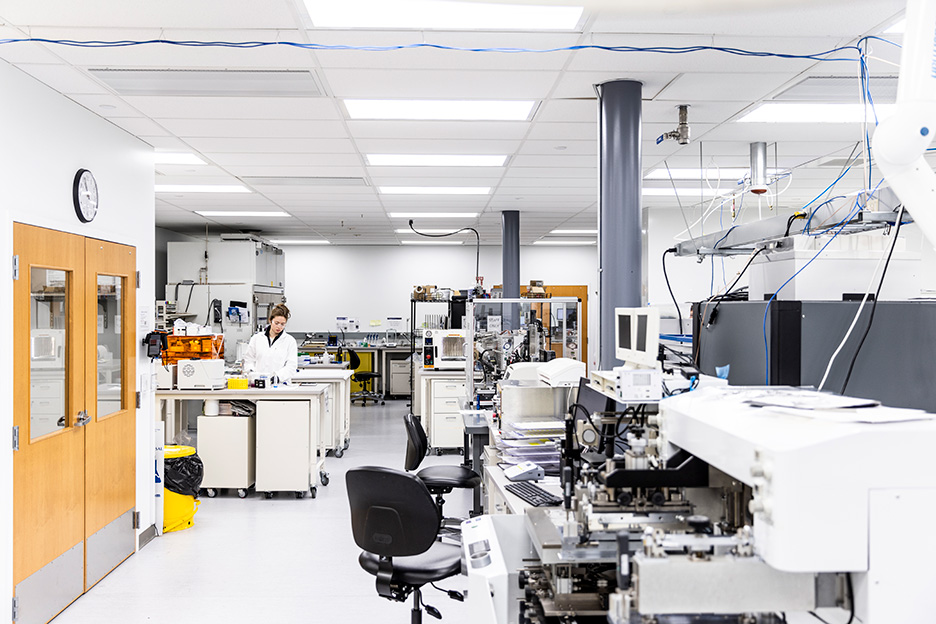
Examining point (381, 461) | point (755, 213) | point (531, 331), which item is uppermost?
point (755, 213)

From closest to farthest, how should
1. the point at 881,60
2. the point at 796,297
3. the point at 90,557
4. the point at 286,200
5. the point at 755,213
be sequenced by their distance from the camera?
the point at 796,297, the point at 881,60, the point at 90,557, the point at 286,200, the point at 755,213

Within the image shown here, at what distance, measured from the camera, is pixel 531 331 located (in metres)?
5.48

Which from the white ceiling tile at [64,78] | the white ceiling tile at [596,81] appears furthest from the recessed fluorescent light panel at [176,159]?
the white ceiling tile at [596,81]

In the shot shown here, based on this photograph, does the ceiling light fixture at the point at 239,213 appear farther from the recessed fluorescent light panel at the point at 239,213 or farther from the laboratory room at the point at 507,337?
the laboratory room at the point at 507,337

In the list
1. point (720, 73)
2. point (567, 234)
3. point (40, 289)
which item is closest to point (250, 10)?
point (40, 289)

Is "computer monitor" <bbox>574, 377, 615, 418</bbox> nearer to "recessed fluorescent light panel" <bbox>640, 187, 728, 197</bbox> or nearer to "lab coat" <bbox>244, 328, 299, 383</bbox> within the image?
"lab coat" <bbox>244, 328, 299, 383</bbox>

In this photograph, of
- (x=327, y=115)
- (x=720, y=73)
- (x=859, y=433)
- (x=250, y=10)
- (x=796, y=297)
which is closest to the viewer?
(x=859, y=433)

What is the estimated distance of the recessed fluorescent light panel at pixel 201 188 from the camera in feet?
19.3

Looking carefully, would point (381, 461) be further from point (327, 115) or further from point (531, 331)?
point (327, 115)

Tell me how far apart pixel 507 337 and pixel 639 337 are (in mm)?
3551

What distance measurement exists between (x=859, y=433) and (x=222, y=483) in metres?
4.83

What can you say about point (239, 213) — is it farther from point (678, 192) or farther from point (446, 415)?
point (678, 192)

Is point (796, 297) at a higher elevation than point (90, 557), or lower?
higher

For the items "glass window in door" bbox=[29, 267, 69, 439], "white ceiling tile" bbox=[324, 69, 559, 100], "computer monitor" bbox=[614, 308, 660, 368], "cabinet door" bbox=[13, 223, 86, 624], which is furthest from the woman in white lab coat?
"computer monitor" bbox=[614, 308, 660, 368]
